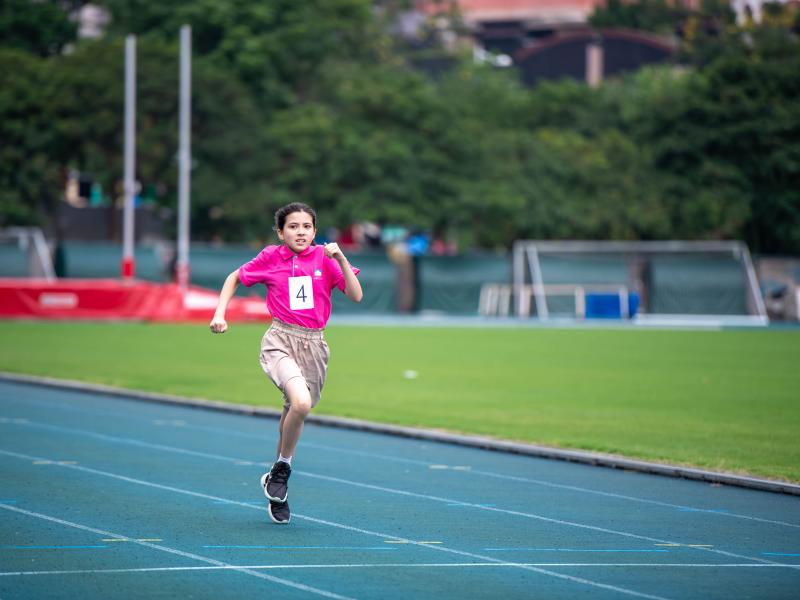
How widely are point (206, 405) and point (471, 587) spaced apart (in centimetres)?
1102

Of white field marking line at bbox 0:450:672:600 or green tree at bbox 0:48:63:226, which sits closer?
white field marking line at bbox 0:450:672:600

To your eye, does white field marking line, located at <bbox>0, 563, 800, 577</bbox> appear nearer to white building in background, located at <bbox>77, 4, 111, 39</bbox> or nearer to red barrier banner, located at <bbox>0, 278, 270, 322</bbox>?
red barrier banner, located at <bbox>0, 278, 270, 322</bbox>

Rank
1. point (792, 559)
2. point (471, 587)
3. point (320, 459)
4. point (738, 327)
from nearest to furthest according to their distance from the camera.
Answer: point (471, 587), point (792, 559), point (320, 459), point (738, 327)

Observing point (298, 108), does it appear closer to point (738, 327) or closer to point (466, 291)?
point (466, 291)

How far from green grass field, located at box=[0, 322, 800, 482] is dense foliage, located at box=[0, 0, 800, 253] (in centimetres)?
1543

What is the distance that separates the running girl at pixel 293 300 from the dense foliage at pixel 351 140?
43.1m

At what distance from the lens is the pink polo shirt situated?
956 centimetres

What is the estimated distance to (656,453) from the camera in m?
13.5

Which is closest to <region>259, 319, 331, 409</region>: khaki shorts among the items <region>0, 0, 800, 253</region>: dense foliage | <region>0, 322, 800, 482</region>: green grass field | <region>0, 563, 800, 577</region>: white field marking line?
<region>0, 563, 800, 577</region>: white field marking line

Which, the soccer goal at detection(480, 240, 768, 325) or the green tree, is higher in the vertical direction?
the green tree

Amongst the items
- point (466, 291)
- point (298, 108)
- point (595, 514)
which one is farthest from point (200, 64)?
point (595, 514)

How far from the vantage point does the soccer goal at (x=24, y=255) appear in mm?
46531

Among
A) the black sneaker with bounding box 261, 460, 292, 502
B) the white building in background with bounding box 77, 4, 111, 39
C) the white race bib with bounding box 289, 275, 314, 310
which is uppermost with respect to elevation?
the white building in background with bounding box 77, 4, 111, 39

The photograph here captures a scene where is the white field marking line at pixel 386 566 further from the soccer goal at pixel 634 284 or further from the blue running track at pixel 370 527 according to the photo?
the soccer goal at pixel 634 284
